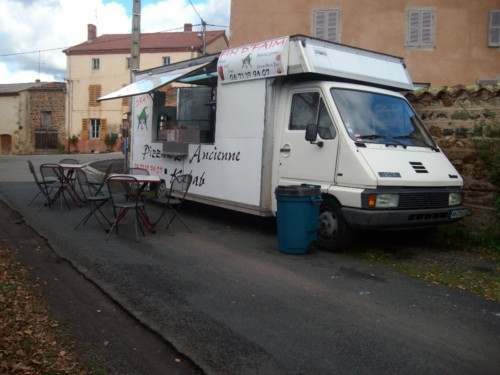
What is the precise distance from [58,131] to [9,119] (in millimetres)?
4046

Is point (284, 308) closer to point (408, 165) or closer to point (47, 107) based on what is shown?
point (408, 165)

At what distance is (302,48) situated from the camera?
7.68 metres

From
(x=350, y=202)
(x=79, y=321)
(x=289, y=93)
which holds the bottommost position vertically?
(x=79, y=321)

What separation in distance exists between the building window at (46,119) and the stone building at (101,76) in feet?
5.18

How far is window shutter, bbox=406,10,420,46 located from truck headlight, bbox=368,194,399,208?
14181 mm

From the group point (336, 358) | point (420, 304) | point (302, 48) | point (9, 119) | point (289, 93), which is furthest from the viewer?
point (9, 119)

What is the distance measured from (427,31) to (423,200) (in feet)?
46.0

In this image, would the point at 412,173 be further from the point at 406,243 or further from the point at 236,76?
the point at 236,76

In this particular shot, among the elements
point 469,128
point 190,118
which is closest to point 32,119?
point 190,118

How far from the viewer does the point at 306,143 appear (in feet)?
25.6

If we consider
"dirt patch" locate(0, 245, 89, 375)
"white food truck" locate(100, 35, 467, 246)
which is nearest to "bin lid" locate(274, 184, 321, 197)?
"white food truck" locate(100, 35, 467, 246)

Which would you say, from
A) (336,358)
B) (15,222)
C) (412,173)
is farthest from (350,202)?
(15,222)

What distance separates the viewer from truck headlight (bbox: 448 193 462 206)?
7.56m

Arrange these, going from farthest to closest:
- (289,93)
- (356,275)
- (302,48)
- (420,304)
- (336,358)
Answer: (289,93), (302,48), (356,275), (420,304), (336,358)
